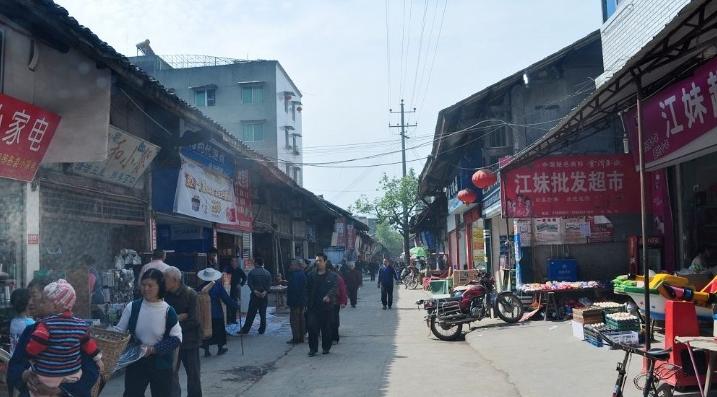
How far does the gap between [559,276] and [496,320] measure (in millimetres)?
2030

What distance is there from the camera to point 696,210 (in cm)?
1153

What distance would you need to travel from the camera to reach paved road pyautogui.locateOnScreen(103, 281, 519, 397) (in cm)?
803

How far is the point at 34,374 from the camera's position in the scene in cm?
450

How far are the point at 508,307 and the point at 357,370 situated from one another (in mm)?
5470

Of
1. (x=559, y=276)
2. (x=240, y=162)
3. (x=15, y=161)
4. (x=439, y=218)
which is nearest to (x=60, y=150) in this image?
(x=15, y=161)

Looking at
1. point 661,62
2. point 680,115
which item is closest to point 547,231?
point 680,115

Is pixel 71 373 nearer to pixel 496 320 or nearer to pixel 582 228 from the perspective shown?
pixel 496 320

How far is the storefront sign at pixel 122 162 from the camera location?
9.21 m

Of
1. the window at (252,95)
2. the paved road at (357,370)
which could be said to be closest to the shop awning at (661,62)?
the paved road at (357,370)

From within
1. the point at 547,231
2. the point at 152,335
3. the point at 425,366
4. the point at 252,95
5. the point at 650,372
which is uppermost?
the point at 252,95

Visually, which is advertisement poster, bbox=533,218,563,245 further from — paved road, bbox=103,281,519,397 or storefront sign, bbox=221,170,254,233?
storefront sign, bbox=221,170,254,233

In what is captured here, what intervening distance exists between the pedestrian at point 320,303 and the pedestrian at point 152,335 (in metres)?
5.43

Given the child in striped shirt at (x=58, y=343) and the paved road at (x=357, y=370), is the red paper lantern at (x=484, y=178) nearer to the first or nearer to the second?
the paved road at (x=357, y=370)

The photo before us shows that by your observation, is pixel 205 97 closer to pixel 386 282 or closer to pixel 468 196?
pixel 386 282
